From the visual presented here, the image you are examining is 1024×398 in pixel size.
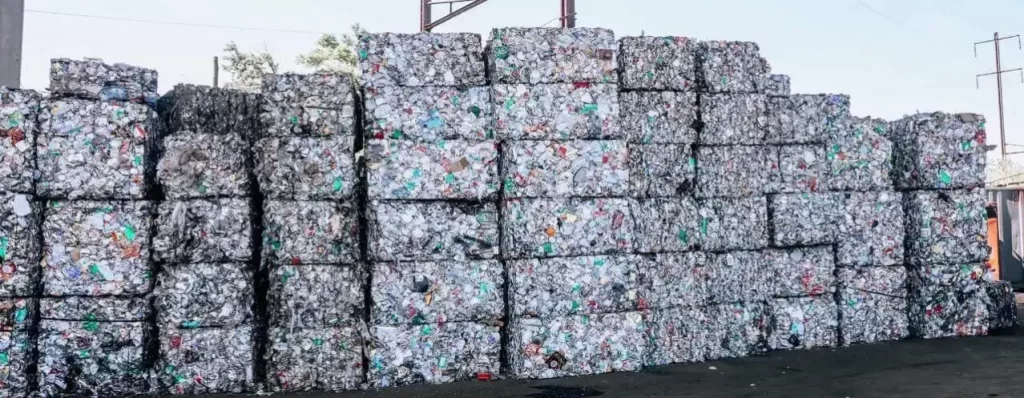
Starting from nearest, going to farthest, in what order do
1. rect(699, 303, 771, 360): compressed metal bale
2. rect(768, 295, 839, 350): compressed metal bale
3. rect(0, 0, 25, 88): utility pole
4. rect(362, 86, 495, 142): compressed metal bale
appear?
1. rect(362, 86, 495, 142): compressed metal bale
2. rect(699, 303, 771, 360): compressed metal bale
3. rect(768, 295, 839, 350): compressed metal bale
4. rect(0, 0, 25, 88): utility pole

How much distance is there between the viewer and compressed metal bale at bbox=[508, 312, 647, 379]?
21.3 feet

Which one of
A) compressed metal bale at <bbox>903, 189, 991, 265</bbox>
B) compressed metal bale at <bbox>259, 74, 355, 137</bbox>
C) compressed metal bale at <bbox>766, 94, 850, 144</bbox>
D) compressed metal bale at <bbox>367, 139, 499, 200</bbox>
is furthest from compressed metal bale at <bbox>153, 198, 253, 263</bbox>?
compressed metal bale at <bbox>903, 189, 991, 265</bbox>

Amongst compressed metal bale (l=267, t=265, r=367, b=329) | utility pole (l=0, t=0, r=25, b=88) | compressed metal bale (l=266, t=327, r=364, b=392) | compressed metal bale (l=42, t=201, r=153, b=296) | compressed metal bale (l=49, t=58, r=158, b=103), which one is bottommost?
compressed metal bale (l=266, t=327, r=364, b=392)

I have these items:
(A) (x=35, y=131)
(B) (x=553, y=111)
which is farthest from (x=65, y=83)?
(B) (x=553, y=111)

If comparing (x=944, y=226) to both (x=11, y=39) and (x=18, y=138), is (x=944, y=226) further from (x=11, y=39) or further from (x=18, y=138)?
(x=11, y=39)

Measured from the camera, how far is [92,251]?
6.20 metres

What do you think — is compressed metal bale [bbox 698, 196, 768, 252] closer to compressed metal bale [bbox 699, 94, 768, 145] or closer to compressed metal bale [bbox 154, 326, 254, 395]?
compressed metal bale [bbox 699, 94, 768, 145]

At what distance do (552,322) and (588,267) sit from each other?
50 cm

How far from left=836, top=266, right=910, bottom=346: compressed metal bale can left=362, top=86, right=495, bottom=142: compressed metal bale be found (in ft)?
12.3

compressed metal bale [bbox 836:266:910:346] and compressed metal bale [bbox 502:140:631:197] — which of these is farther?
compressed metal bale [bbox 836:266:910:346]

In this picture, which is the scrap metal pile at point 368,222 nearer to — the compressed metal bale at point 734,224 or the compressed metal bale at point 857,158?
the compressed metal bale at point 734,224

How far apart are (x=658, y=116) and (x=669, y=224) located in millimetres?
886

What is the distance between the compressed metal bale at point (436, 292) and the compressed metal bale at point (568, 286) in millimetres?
170

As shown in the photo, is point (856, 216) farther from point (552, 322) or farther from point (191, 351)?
point (191, 351)
